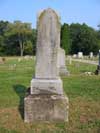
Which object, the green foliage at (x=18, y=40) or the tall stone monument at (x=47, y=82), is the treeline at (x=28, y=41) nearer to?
the green foliage at (x=18, y=40)

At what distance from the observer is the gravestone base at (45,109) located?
8.02 meters

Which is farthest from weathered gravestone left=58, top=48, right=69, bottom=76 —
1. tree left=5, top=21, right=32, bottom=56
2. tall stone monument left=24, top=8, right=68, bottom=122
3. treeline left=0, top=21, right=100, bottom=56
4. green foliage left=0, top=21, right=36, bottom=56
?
tree left=5, top=21, right=32, bottom=56

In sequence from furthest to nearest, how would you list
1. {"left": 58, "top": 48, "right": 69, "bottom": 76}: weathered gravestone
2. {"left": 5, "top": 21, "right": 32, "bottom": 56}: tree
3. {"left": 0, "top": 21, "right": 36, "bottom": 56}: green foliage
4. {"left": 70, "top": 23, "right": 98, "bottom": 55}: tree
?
{"left": 5, "top": 21, "right": 32, "bottom": 56}: tree, {"left": 0, "top": 21, "right": 36, "bottom": 56}: green foliage, {"left": 70, "top": 23, "right": 98, "bottom": 55}: tree, {"left": 58, "top": 48, "right": 69, "bottom": 76}: weathered gravestone

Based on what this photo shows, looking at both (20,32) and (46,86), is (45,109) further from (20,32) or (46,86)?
(20,32)

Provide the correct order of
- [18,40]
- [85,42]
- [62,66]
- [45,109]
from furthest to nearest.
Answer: [18,40] < [85,42] < [62,66] < [45,109]

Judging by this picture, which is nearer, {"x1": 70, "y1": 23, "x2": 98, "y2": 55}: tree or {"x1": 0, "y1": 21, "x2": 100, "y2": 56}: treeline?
{"x1": 70, "y1": 23, "x2": 98, "y2": 55}: tree

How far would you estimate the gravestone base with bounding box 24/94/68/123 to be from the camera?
8023 mm

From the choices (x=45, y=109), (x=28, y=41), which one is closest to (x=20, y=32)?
(x=28, y=41)

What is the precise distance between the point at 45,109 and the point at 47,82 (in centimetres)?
69

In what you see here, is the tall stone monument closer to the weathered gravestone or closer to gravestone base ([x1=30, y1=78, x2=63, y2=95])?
gravestone base ([x1=30, y1=78, x2=63, y2=95])

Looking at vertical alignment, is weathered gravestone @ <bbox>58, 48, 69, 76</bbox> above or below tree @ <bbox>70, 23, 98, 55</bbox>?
below

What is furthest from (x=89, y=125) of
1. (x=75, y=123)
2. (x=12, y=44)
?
(x=12, y=44)

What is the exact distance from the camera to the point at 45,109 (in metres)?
8.02

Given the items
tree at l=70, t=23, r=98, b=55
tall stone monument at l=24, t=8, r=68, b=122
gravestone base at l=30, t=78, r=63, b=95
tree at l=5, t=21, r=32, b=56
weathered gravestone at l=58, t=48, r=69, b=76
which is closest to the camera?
tall stone monument at l=24, t=8, r=68, b=122
